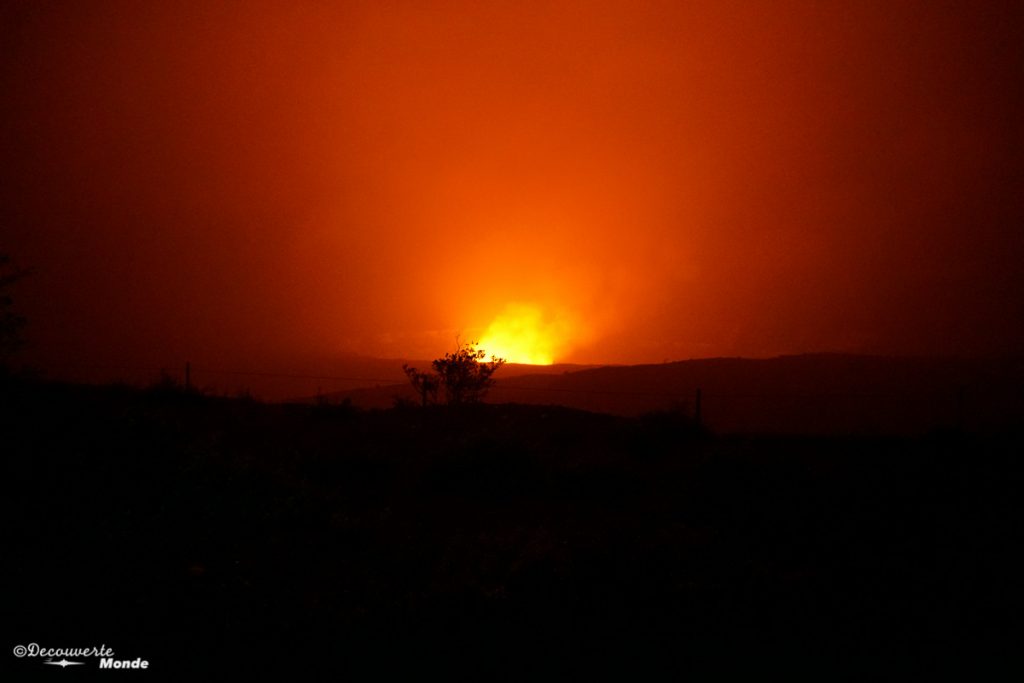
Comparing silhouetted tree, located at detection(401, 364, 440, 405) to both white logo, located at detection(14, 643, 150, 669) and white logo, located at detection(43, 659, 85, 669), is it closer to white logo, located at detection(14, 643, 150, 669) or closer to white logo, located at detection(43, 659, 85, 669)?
white logo, located at detection(14, 643, 150, 669)

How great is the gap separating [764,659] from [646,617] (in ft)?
4.11

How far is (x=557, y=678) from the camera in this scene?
6031 millimetres

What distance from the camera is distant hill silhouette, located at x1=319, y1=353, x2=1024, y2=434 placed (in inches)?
1887

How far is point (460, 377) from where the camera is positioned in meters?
27.6

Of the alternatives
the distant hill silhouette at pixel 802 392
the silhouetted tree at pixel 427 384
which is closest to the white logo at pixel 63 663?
the silhouetted tree at pixel 427 384

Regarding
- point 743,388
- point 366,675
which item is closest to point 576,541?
point 366,675

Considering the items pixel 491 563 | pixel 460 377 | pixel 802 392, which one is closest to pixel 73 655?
pixel 491 563

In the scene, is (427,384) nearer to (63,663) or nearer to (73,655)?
(73,655)

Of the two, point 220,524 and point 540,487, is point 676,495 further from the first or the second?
point 220,524

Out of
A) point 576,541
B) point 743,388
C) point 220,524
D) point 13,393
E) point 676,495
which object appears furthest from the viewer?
point 743,388

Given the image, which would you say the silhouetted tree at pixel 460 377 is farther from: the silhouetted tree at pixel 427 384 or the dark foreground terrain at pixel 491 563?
the dark foreground terrain at pixel 491 563

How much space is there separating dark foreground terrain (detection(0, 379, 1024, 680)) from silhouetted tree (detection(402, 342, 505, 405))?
1346 cm

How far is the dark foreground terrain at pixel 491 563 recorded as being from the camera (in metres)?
6.44

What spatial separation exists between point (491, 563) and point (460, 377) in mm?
19198
